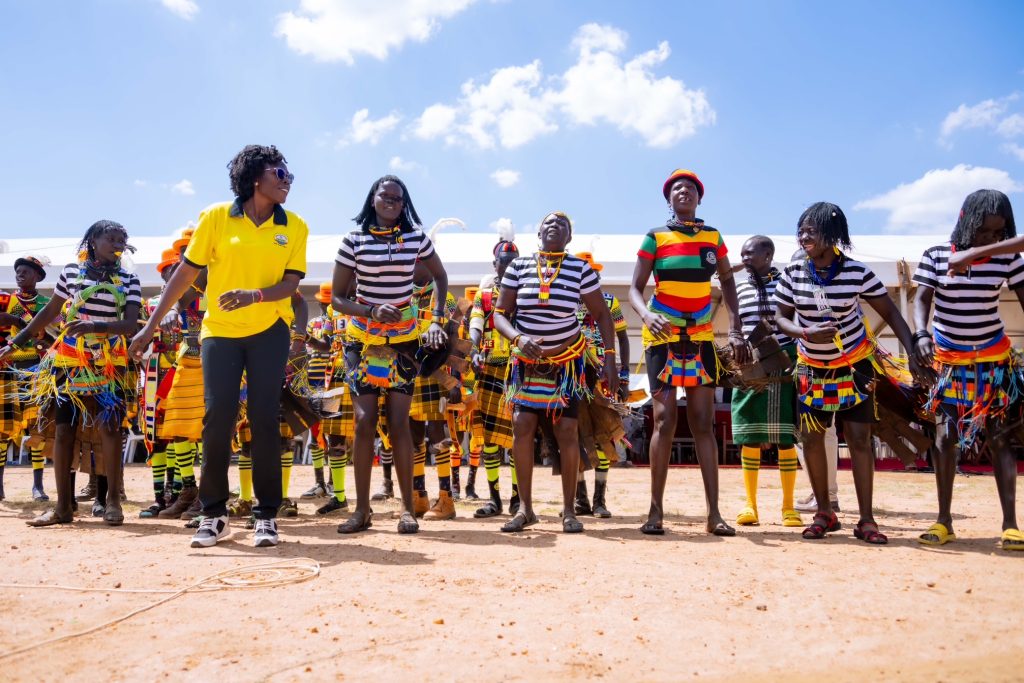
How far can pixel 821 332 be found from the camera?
177 inches

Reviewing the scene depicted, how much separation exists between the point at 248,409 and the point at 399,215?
1534 mm

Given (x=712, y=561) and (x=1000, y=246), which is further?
(x=1000, y=246)

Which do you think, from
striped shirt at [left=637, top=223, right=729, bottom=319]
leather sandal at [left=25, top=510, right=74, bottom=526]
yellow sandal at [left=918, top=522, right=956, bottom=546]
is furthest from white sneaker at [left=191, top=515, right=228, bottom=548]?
yellow sandal at [left=918, top=522, right=956, bottom=546]

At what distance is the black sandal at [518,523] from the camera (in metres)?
Answer: 4.75

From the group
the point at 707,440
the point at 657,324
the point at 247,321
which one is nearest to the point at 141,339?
the point at 247,321

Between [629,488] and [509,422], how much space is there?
2.86 meters

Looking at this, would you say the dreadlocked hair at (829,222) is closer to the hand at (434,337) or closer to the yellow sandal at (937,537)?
the yellow sandal at (937,537)

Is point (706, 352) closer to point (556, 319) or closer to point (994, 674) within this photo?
point (556, 319)

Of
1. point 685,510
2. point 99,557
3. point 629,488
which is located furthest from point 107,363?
point 629,488

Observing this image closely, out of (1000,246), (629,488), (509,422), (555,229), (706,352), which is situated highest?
(555,229)

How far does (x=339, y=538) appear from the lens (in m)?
4.53

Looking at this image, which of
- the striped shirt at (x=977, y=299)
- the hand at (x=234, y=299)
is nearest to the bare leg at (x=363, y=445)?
the hand at (x=234, y=299)

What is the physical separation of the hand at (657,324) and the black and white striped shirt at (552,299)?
1.59 ft

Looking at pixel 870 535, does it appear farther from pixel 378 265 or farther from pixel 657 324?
pixel 378 265
